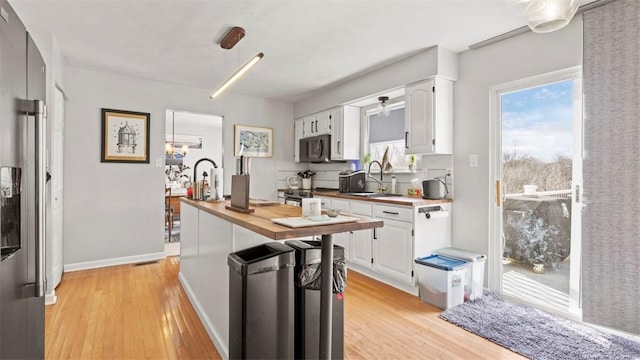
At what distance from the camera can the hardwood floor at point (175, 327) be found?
2.05 m

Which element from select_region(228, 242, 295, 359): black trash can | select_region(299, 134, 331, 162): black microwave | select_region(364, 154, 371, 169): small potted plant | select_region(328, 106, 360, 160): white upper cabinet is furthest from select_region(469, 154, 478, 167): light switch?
select_region(228, 242, 295, 359): black trash can

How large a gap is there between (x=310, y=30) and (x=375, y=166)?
2.15 metres

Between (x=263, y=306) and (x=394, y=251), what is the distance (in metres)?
1.91

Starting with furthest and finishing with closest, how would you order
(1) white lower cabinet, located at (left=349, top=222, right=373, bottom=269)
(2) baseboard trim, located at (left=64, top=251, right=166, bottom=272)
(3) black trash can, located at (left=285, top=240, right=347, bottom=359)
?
(2) baseboard trim, located at (left=64, top=251, right=166, bottom=272) < (1) white lower cabinet, located at (left=349, top=222, right=373, bottom=269) < (3) black trash can, located at (left=285, top=240, right=347, bottom=359)

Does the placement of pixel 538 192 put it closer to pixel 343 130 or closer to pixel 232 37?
pixel 343 130

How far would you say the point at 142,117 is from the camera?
166 inches

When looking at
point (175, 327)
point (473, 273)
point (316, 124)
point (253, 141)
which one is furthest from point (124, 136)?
point (473, 273)

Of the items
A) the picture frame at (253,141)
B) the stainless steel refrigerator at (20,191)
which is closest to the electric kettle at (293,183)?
the picture frame at (253,141)

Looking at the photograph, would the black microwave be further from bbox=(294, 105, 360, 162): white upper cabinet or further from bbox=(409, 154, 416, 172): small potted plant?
bbox=(409, 154, 416, 172): small potted plant

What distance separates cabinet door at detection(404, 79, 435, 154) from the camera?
10.6 feet

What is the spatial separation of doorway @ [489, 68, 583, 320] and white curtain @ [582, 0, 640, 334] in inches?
9.3

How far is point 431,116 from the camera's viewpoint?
323 centimetres

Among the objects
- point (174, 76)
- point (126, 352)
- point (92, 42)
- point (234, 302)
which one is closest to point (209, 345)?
point (126, 352)

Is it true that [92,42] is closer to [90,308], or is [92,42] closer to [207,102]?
[207,102]
